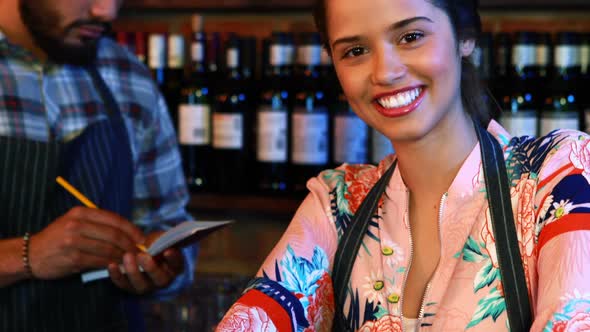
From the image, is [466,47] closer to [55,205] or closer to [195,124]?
[55,205]

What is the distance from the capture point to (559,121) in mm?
1927

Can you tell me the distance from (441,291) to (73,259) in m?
0.81

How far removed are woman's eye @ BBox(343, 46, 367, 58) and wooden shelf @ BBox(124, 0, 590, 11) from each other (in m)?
0.95

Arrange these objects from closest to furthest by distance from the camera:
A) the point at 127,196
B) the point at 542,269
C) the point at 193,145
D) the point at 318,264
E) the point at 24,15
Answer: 1. the point at 542,269
2. the point at 318,264
3. the point at 24,15
4. the point at 127,196
5. the point at 193,145

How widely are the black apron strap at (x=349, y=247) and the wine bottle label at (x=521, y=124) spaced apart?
86 centimetres

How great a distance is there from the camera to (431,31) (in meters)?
1.09

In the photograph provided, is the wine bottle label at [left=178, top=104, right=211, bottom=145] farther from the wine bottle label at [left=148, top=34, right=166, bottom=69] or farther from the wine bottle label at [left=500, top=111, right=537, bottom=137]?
the wine bottle label at [left=500, top=111, right=537, bottom=137]

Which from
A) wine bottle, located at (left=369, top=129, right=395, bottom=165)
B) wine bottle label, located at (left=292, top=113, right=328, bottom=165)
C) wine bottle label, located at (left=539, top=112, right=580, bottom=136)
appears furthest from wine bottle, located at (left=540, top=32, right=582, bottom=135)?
wine bottle label, located at (left=292, top=113, right=328, bottom=165)

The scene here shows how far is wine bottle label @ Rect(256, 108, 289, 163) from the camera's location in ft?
6.97

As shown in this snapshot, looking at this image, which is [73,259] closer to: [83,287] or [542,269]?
[83,287]

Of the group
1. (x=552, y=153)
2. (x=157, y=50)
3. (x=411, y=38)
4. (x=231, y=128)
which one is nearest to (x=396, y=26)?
(x=411, y=38)

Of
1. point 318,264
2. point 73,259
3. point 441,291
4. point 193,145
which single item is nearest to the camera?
point 441,291

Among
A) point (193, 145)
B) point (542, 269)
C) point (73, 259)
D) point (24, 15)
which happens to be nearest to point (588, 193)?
point (542, 269)

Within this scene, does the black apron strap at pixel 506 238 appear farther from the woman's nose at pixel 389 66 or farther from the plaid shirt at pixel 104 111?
the plaid shirt at pixel 104 111
